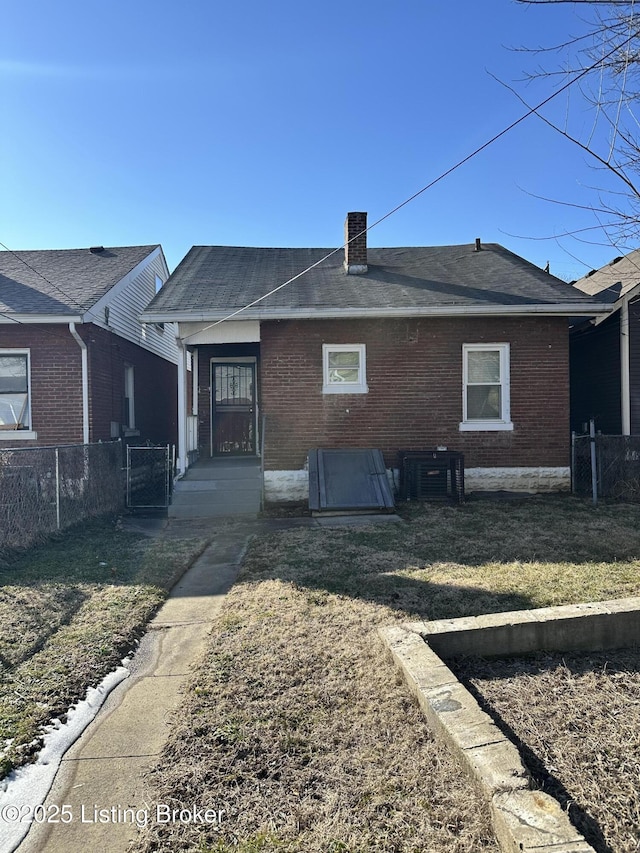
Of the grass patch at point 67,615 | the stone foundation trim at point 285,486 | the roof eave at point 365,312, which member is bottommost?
the grass patch at point 67,615

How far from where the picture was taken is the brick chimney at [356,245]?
1180 centimetres

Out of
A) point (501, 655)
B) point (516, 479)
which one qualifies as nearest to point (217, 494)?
point (516, 479)

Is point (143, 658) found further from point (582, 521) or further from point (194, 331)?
point (194, 331)

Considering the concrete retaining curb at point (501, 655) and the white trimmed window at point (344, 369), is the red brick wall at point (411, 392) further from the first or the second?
the concrete retaining curb at point (501, 655)

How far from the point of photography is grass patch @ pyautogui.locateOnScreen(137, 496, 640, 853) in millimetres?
2062

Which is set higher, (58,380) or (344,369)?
(344,369)

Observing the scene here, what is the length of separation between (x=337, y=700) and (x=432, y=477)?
22.9 feet

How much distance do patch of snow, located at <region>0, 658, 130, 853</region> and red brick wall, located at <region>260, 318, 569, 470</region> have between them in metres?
6.95

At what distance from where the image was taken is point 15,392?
1066 centimetres

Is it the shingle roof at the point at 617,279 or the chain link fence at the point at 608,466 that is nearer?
the chain link fence at the point at 608,466

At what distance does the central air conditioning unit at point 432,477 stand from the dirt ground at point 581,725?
613 centimetres

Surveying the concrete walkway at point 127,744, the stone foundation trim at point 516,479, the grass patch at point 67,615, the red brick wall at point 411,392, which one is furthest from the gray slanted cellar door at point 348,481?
the concrete walkway at point 127,744

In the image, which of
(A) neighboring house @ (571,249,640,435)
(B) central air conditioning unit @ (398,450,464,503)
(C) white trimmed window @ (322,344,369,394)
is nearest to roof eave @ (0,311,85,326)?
(C) white trimmed window @ (322,344,369,394)

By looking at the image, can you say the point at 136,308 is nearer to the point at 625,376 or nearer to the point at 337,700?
the point at 625,376
